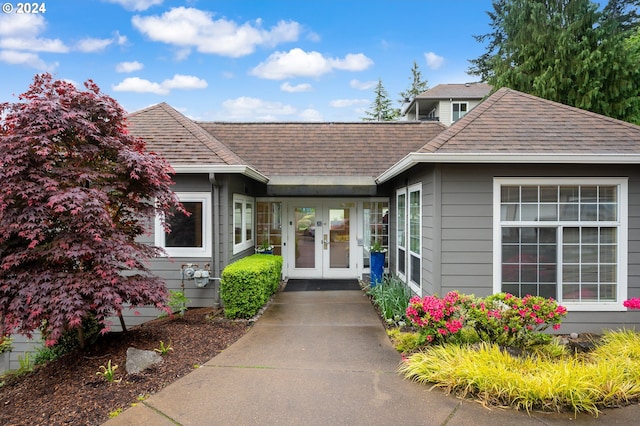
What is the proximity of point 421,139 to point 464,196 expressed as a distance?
5842 millimetres

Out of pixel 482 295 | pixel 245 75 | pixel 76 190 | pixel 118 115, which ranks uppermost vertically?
pixel 245 75

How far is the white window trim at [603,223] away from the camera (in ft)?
17.1

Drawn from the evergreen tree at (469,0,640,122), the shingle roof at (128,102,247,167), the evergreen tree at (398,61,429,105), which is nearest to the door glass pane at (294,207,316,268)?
the shingle roof at (128,102,247,167)

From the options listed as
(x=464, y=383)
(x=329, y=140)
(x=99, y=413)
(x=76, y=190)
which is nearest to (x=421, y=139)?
(x=329, y=140)

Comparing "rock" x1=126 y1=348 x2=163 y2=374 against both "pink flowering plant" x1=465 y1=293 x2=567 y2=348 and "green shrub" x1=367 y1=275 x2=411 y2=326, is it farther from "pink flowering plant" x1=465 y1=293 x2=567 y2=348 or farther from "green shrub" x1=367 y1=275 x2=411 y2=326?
"pink flowering plant" x1=465 y1=293 x2=567 y2=348

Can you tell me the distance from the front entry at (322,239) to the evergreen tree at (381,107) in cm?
3104

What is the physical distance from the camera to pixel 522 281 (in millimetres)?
5305

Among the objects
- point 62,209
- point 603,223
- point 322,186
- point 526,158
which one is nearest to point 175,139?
point 322,186

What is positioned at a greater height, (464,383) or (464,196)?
(464,196)

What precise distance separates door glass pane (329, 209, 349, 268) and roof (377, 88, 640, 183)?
3267 mm

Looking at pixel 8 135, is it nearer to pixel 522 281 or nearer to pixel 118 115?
pixel 118 115

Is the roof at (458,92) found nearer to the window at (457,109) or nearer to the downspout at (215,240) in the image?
the window at (457,109)

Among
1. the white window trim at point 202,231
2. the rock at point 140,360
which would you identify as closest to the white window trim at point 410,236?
the white window trim at point 202,231

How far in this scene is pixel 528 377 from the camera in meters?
3.43
